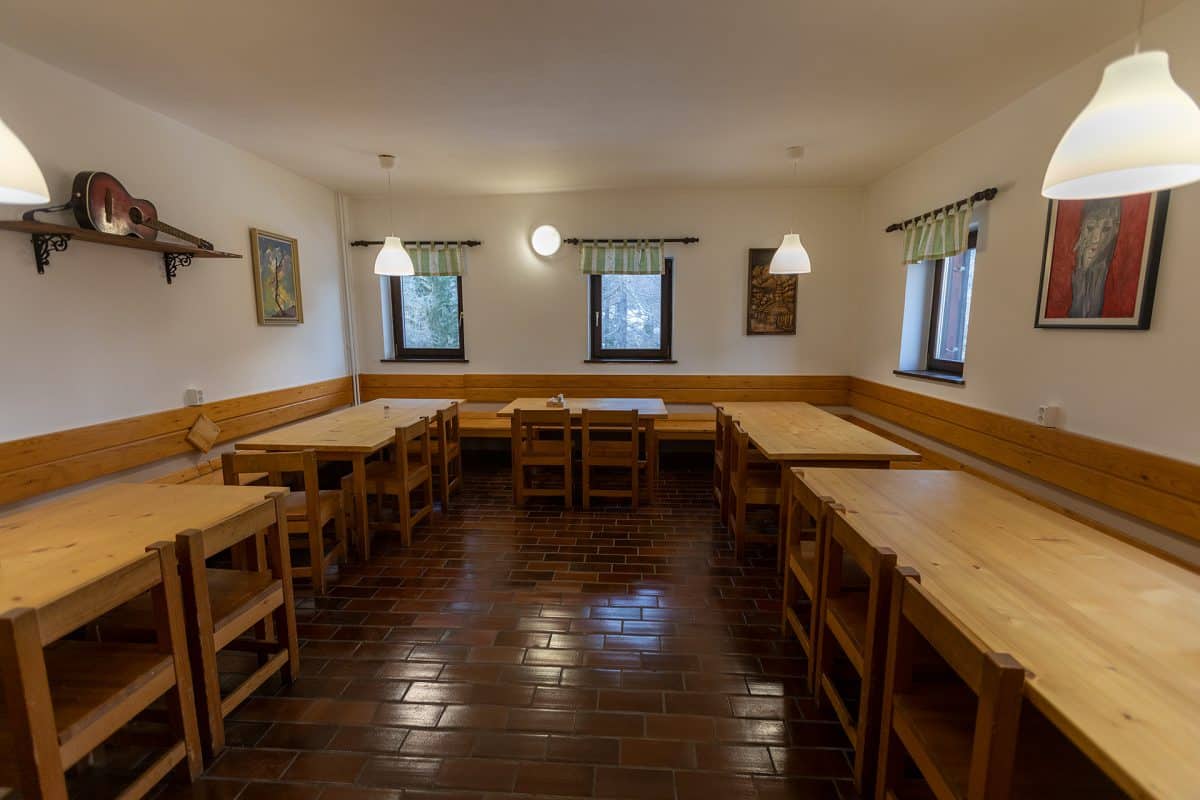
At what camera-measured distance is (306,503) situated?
2562 millimetres

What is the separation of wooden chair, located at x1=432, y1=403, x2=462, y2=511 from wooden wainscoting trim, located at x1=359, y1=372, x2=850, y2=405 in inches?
45.2

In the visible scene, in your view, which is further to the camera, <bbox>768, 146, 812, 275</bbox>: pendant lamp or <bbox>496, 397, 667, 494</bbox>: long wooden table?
<bbox>496, 397, 667, 494</bbox>: long wooden table

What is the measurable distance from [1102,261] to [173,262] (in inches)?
198

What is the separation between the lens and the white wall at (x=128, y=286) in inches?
95.2

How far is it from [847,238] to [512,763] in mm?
5010

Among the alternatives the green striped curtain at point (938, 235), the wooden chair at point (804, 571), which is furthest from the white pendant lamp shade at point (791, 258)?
the wooden chair at point (804, 571)

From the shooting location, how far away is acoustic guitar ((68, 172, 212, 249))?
254 cm

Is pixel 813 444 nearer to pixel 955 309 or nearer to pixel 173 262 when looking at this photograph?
pixel 955 309

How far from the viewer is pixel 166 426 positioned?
3137 mm

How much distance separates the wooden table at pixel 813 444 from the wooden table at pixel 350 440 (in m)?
2.15

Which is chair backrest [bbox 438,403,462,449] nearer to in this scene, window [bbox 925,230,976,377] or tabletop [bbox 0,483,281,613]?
tabletop [bbox 0,483,281,613]

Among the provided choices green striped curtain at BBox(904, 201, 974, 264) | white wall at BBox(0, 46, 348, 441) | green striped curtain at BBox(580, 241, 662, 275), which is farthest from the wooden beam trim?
white wall at BBox(0, 46, 348, 441)

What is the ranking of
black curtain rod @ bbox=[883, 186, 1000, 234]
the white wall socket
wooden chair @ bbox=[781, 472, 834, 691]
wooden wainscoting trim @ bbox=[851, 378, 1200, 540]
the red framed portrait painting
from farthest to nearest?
black curtain rod @ bbox=[883, 186, 1000, 234]
the white wall socket
the red framed portrait painting
wooden wainscoting trim @ bbox=[851, 378, 1200, 540]
wooden chair @ bbox=[781, 472, 834, 691]

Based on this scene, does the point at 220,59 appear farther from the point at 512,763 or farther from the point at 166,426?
the point at 512,763
